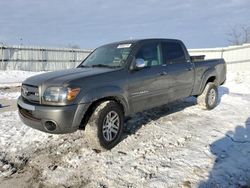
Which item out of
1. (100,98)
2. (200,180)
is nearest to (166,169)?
(200,180)

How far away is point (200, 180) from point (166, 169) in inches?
20.9

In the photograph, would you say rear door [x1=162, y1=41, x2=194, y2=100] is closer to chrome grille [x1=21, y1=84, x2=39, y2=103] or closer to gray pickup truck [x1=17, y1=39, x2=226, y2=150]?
gray pickup truck [x1=17, y1=39, x2=226, y2=150]

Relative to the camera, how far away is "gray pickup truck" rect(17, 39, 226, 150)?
174 inches

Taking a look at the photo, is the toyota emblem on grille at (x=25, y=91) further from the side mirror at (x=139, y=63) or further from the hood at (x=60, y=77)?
the side mirror at (x=139, y=63)

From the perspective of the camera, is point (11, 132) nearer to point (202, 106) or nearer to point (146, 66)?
point (146, 66)

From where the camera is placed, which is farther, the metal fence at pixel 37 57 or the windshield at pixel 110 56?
the metal fence at pixel 37 57

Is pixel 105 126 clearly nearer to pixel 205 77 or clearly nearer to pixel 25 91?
pixel 25 91

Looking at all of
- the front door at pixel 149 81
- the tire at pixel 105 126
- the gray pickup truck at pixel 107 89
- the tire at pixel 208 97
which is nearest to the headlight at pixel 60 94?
the gray pickup truck at pixel 107 89

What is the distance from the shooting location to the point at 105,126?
480 cm

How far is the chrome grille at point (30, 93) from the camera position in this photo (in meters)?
4.62

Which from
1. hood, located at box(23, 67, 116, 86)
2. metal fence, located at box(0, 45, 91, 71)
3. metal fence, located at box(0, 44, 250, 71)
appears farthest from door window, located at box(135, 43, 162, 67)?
metal fence, located at box(0, 45, 91, 71)

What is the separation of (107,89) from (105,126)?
2.04 feet

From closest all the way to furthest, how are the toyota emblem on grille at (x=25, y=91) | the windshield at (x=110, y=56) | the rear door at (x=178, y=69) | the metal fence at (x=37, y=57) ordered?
the toyota emblem on grille at (x=25, y=91)
the windshield at (x=110, y=56)
the rear door at (x=178, y=69)
the metal fence at (x=37, y=57)

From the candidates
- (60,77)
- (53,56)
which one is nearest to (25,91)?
(60,77)
